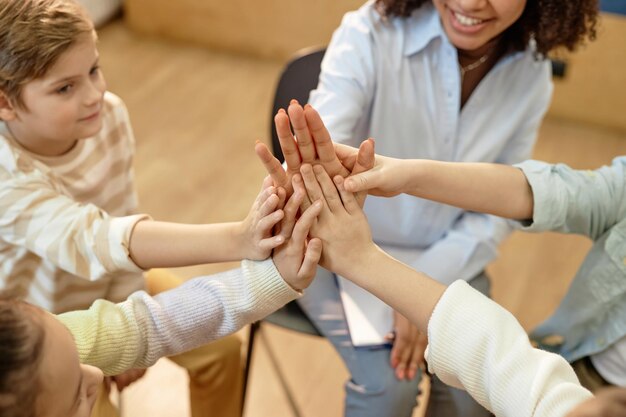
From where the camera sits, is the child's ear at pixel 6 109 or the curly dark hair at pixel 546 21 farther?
the curly dark hair at pixel 546 21

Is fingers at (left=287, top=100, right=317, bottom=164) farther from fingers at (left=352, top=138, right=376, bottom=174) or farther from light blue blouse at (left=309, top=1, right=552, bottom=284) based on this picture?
light blue blouse at (left=309, top=1, right=552, bottom=284)

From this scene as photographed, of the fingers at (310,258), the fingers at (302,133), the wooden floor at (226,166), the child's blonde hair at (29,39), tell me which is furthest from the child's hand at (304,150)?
the wooden floor at (226,166)

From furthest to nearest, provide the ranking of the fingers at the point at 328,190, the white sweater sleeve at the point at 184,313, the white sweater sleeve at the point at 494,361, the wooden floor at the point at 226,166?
the wooden floor at the point at 226,166 < the fingers at the point at 328,190 < the white sweater sleeve at the point at 184,313 < the white sweater sleeve at the point at 494,361

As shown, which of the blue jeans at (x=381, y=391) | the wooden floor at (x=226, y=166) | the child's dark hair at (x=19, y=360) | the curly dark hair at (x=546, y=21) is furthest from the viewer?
the wooden floor at (x=226, y=166)

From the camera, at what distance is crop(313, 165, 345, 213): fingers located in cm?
118

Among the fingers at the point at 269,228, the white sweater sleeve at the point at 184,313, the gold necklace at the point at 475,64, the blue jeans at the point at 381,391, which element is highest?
the gold necklace at the point at 475,64

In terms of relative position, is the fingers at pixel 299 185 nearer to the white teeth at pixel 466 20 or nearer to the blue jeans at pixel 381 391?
the blue jeans at pixel 381 391

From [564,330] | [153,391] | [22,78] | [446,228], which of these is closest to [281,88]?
[446,228]

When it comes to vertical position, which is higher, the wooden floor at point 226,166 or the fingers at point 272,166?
the fingers at point 272,166

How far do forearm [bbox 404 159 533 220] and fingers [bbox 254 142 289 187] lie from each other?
205 millimetres

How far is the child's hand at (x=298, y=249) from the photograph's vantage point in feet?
3.77

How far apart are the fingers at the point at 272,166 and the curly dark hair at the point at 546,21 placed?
1.67 feet

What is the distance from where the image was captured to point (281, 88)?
63.4 inches

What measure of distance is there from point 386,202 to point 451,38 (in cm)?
36
